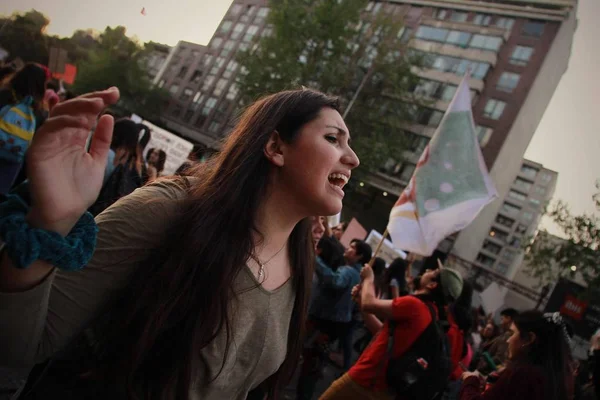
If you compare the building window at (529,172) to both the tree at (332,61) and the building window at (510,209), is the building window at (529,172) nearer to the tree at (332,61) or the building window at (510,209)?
the building window at (510,209)

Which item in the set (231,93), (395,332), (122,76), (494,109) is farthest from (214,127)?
(395,332)

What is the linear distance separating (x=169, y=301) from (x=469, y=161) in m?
4.41

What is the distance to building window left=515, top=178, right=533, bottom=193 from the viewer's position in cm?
7881

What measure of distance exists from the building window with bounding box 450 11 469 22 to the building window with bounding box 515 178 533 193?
60829mm

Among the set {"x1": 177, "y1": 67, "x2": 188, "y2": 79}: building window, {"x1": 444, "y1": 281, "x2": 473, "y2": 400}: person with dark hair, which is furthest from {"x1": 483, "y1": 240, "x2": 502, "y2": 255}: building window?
{"x1": 444, "y1": 281, "x2": 473, "y2": 400}: person with dark hair

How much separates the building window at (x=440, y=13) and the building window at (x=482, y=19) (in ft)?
7.86

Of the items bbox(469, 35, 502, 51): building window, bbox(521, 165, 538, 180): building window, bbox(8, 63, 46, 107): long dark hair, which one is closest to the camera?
bbox(8, 63, 46, 107): long dark hair

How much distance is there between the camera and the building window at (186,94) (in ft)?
160

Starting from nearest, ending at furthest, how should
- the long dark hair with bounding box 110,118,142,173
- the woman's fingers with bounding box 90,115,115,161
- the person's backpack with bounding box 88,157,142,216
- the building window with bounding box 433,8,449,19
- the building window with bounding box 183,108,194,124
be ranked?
the woman's fingers with bounding box 90,115,115,161 < the person's backpack with bounding box 88,157,142,216 < the long dark hair with bounding box 110,118,142,173 < the building window with bounding box 433,8,449,19 < the building window with bounding box 183,108,194,124

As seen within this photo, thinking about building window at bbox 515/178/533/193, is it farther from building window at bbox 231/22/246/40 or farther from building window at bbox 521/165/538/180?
building window at bbox 231/22/246/40

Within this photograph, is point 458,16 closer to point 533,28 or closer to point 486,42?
point 486,42

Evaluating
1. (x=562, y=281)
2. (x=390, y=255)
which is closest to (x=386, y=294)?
(x=390, y=255)

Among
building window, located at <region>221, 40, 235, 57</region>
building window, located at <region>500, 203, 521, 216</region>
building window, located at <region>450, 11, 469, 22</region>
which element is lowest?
building window, located at <region>221, 40, 235, 57</region>

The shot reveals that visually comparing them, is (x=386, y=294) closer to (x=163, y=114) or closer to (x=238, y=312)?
(x=238, y=312)
